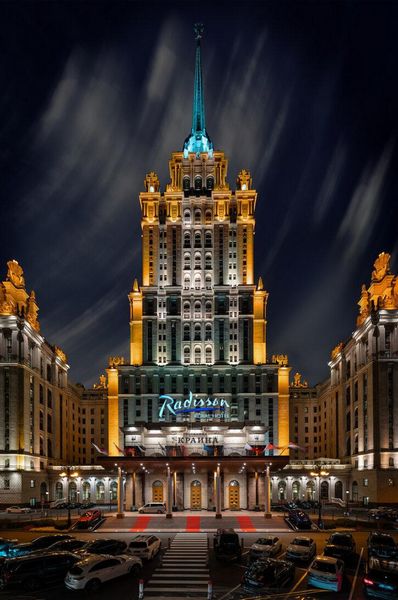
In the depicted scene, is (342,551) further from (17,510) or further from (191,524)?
(17,510)

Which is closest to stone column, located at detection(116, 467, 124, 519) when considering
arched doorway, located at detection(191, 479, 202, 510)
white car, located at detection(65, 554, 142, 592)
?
arched doorway, located at detection(191, 479, 202, 510)

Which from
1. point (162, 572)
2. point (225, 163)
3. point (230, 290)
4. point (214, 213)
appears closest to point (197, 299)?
point (230, 290)

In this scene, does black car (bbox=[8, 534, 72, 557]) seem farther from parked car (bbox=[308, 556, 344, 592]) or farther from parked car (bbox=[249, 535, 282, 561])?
parked car (bbox=[308, 556, 344, 592])

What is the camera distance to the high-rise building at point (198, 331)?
127 metres

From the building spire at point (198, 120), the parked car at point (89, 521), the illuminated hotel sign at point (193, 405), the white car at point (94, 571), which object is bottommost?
the parked car at point (89, 521)

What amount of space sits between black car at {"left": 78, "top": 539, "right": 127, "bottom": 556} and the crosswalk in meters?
3.64

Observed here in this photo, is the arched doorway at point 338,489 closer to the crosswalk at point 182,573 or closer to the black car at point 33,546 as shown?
the crosswalk at point 182,573

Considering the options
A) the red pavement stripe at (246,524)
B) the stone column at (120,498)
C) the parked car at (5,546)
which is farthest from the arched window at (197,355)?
the parked car at (5,546)

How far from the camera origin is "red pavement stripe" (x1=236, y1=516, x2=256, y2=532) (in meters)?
65.7

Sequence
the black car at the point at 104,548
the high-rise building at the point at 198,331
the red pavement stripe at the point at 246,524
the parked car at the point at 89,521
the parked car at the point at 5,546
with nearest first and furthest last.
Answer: the black car at the point at 104,548
the parked car at the point at 5,546
the parked car at the point at 89,521
the red pavement stripe at the point at 246,524
the high-rise building at the point at 198,331

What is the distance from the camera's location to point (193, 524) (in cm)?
7069

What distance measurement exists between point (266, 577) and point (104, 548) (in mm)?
14684

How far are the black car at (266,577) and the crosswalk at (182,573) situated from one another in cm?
281

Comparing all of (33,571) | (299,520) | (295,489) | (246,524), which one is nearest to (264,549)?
(33,571)
